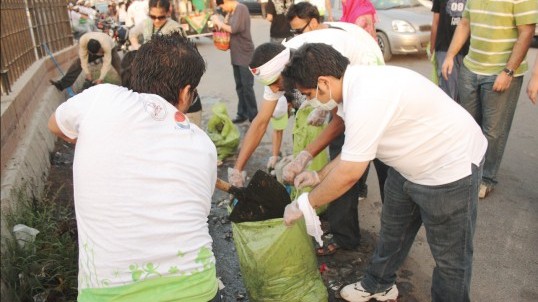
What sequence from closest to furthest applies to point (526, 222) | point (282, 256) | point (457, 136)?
point (457, 136), point (282, 256), point (526, 222)

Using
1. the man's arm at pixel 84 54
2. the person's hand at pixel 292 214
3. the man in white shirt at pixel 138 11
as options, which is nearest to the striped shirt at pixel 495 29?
the person's hand at pixel 292 214

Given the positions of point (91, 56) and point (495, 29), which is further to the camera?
point (91, 56)

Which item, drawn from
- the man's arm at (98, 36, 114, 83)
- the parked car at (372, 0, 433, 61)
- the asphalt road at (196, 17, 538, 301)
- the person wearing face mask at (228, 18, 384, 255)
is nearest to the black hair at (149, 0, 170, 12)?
the asphalt road at (196, 17, 538, 301)

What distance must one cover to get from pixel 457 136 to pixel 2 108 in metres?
2.96

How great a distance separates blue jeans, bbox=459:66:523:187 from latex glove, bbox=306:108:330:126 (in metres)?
1.37

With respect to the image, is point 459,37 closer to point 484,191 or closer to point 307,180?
point 484,191

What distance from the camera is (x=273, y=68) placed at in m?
2.54

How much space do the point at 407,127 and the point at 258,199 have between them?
91 cm

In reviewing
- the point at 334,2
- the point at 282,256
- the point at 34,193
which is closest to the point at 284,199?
the point at 282,256

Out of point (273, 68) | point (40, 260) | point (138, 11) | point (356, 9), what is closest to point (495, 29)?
point (356, 9)

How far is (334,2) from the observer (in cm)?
948

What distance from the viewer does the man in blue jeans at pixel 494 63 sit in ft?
10.3

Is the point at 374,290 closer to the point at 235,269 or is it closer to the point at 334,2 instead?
Result: the point at 235,269

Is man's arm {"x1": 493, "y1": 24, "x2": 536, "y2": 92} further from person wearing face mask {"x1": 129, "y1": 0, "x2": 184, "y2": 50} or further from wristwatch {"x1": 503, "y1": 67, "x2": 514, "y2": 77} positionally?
person wearing face mask {"x1": 129, "y1": 0, "x2": 184, "y2": 50}
